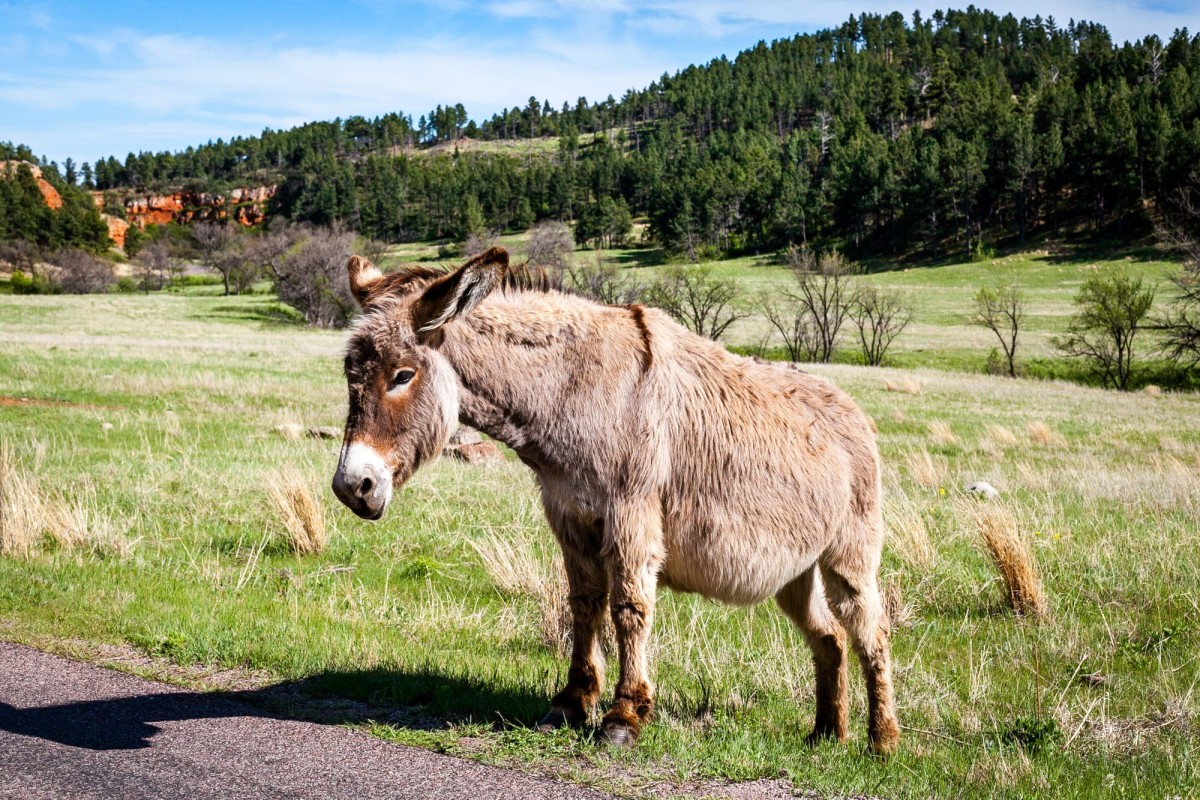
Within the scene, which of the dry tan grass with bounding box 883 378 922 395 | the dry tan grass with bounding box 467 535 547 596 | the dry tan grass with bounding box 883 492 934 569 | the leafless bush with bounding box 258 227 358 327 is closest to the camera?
the dry tan grass with bounding box 467 535 547 596

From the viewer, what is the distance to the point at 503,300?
15.5 ft

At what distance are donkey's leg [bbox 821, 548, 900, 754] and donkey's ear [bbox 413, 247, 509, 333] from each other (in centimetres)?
231

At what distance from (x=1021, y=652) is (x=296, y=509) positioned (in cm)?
716

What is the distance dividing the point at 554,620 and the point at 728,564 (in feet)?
8.65

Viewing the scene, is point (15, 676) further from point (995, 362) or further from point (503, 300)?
point (995, 362)

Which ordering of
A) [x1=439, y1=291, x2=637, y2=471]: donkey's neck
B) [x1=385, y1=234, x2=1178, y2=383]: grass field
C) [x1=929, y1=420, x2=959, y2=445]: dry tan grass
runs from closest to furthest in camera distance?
[x1=439, y1=291, x2=637, y2=471]: donkey's neck → [x1=929, y1=420, x2=959, y2=445]: dry tan grass → [x1=385, y1=234, x2=1178, y2=383]: grass field

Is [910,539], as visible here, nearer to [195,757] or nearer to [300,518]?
[300,518]

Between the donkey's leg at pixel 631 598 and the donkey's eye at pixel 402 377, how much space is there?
117 centimetres

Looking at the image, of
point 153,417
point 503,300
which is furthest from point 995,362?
point 503,300

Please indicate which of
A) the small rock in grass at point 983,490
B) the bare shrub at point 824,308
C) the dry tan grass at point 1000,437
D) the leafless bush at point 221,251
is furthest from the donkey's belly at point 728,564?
the leafless bush at point 221,251

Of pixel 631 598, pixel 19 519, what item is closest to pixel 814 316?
pixel 19 519

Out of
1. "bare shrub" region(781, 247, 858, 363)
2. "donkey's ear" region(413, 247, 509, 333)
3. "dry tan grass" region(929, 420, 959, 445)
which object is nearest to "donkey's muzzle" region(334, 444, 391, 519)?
"donkey's ear" region(413, 247, 509, 333)

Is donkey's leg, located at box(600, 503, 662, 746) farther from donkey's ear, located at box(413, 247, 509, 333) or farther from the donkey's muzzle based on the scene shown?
donkey's ear, located at box(413, 247, 509, 333)

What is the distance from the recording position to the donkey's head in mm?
4238
